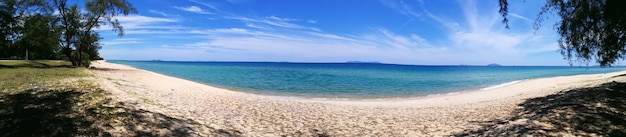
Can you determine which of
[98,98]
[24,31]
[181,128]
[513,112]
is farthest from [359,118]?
[24,31]

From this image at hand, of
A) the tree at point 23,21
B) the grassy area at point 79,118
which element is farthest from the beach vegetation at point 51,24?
the grassy area at point 79,118

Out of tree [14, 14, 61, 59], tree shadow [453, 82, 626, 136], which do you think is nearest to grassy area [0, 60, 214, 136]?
tree shadow [453, 82, 626, 136]

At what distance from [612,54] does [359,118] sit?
482 inches

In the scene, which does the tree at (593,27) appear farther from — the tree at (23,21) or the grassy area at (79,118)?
the tree at (23,21)

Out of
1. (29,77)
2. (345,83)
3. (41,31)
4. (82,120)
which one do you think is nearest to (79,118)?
(82,120)

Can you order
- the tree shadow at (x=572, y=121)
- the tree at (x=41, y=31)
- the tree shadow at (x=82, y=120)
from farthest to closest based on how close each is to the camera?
the tree at (x=41, y=31), the tree shadow at (x=572, y=121), the tree shadow at (x=82, y=120)

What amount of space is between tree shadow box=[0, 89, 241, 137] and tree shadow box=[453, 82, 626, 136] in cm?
727

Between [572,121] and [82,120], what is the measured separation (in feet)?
40.1

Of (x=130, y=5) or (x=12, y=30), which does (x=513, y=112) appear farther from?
(x=12, y=30)

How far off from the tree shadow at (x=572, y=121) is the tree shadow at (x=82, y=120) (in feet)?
23.9

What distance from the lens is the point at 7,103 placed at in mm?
10602

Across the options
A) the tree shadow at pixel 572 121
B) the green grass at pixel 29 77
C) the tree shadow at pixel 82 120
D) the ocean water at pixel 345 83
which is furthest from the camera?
the ocean water at pixel 345 83

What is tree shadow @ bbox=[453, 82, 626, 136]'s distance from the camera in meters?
8.55

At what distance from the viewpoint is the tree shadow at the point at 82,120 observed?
807 centimetres
